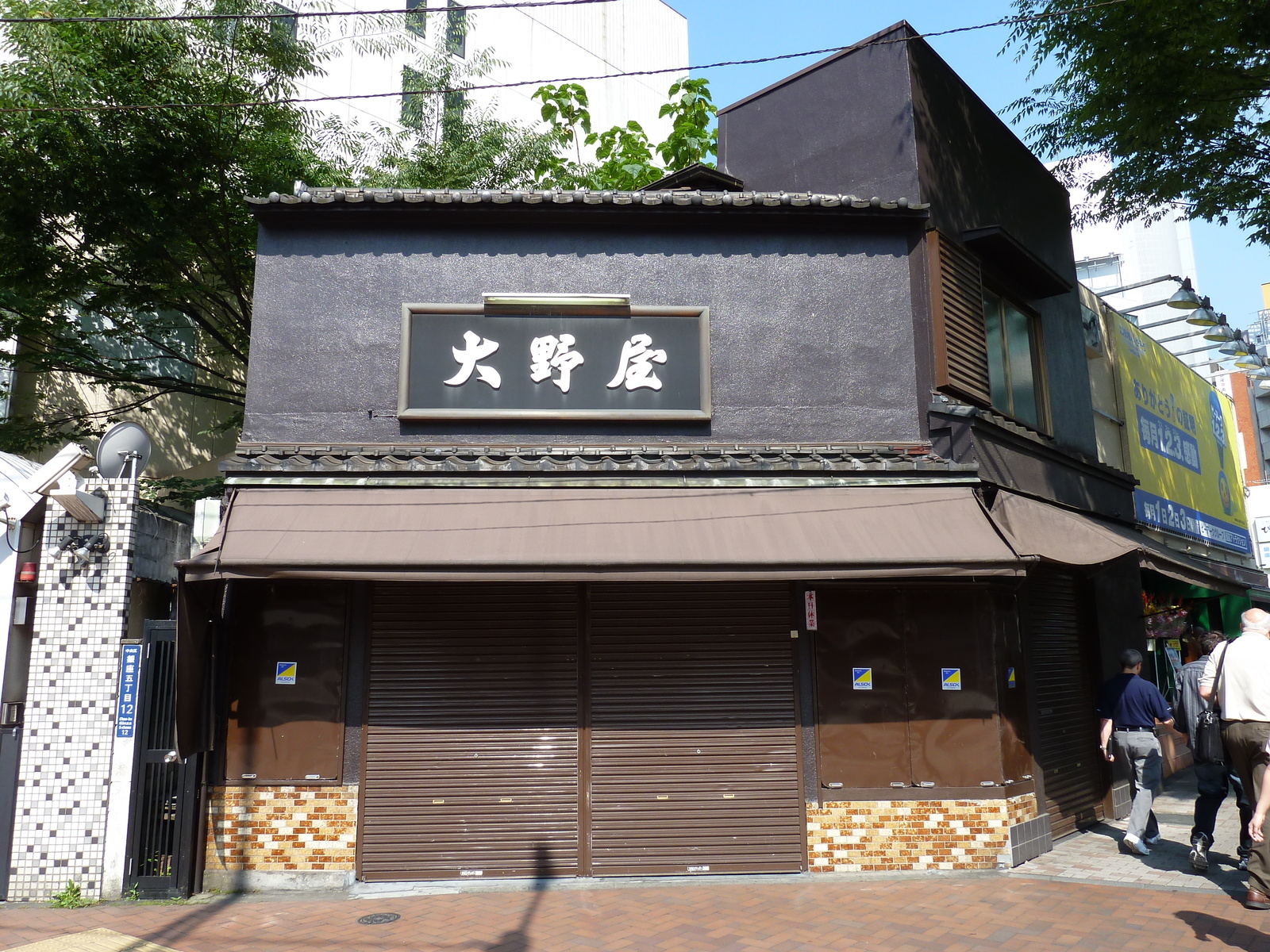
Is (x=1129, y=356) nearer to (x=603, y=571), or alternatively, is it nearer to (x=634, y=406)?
(x=634, y=406)

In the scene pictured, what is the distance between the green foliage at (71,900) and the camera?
7.51 meters

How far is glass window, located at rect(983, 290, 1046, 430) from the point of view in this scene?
35.8 ft

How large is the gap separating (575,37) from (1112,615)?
24.6 metres

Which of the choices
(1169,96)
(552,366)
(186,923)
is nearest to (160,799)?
(186,923)

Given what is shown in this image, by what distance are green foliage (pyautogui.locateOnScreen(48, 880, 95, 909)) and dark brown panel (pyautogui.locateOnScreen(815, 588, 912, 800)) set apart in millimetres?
6623

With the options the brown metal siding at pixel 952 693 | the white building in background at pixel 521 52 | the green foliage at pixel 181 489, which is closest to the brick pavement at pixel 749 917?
the brown metal siding at pixel 952 693

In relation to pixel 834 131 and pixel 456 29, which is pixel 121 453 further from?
pixel 456 29

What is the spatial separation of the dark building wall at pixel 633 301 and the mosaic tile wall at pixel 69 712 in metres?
1.89

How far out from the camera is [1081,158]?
42.6 ft

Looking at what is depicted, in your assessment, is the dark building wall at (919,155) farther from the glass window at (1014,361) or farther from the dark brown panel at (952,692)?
the dark brown panel at (952,692)

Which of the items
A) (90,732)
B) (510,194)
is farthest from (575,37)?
(90,732)

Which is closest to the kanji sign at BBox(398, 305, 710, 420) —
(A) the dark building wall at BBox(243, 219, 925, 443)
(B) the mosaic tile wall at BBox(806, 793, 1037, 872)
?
(A) the dark building wall at BBox(243, 219, 925, 443)

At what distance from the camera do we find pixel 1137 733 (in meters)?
9.13

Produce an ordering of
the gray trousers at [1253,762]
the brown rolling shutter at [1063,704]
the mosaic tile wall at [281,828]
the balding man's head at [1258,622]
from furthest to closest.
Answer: the brown rolling shutter at [1063,704]
the mosaic tile wall at [281,828]
the balding man's head at [1258,622]
the gray trousers at [1253,762]
